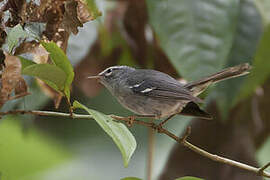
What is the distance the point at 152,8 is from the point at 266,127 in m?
0.99

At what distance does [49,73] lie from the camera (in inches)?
44.9

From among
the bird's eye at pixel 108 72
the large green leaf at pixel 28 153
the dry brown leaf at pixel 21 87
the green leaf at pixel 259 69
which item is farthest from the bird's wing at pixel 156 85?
the dry brown leaf at pixel 21 87

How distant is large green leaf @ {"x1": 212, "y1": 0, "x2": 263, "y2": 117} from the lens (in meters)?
2.04

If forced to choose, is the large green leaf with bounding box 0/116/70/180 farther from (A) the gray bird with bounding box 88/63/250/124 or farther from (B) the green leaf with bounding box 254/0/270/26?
(B) the green leaf with bounding box 254/0/270/26

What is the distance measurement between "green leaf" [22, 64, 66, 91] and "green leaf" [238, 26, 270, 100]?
113cm

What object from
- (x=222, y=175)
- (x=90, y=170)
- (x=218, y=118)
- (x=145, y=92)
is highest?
(x=145, y=92)

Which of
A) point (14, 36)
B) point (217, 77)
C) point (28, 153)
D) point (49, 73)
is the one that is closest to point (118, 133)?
point (49, 73)

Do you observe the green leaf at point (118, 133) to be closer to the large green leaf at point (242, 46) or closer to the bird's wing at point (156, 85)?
the bird's wing at point (156, 85)

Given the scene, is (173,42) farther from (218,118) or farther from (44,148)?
(44,148)

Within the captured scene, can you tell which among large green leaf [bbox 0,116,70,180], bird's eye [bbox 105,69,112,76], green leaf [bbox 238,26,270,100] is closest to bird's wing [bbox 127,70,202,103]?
bird's eye [bbox 105,69,112,76]

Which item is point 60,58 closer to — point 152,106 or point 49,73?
point 49,73

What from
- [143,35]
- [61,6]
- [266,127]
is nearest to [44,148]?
[143,35]

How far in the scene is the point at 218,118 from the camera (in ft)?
7.84

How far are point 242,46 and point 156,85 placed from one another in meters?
0.43
